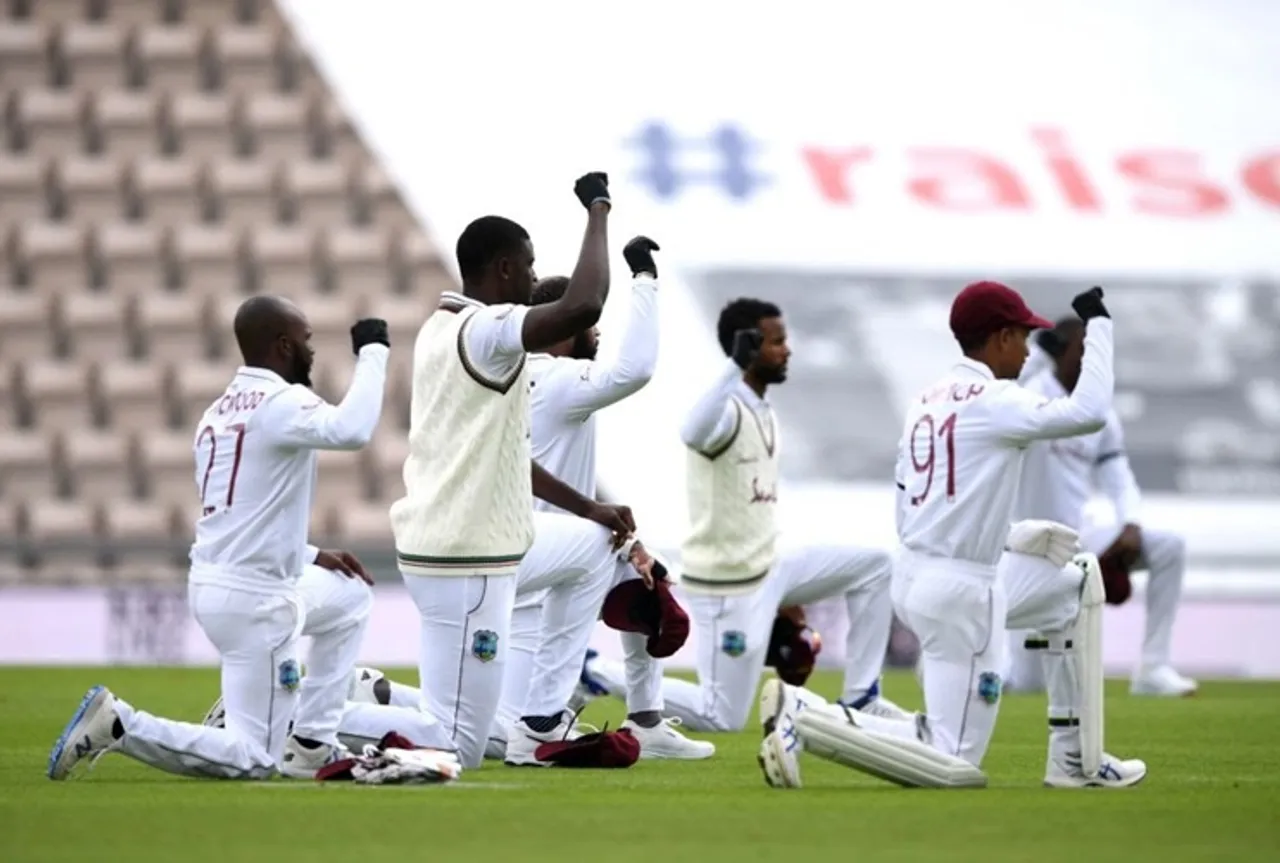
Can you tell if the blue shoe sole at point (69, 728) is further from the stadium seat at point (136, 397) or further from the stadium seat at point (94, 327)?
the stadium seat at point (94, 327)

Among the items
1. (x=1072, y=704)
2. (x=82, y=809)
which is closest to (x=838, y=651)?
(x=1072, y=704)

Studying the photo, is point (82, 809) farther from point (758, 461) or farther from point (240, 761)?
point (758, 461)

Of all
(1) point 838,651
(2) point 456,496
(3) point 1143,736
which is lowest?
(1) point 838,651

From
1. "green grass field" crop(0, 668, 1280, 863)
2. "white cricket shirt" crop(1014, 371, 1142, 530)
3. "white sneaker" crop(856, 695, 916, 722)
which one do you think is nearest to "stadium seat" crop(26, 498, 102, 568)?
"white cricket shirt" crop(1014, 371, 1142, 530)

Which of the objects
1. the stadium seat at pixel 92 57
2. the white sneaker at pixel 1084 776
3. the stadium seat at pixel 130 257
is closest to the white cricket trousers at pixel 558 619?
the white sneaker at pixel 1084 776

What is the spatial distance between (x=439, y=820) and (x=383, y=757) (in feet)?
4.56

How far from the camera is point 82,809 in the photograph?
785cm

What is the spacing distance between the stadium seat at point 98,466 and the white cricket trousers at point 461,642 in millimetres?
17044

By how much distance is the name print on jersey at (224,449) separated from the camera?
9.04 m

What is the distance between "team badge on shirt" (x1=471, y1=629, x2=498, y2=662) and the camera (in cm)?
905

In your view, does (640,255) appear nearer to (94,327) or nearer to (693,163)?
(693,163)

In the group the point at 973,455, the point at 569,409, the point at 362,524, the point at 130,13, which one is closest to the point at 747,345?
the point at 569,409

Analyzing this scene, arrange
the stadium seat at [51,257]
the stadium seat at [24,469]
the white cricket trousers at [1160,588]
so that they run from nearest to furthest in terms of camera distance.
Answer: the white cricket trousers at [1160,588] → the stadium seat at [24,469] → the stadium seat at [51,257]

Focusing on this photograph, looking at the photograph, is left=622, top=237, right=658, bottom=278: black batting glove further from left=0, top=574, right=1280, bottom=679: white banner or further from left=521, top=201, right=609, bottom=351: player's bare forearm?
left=0, top=574, right=1280, bottom=679: white banner
